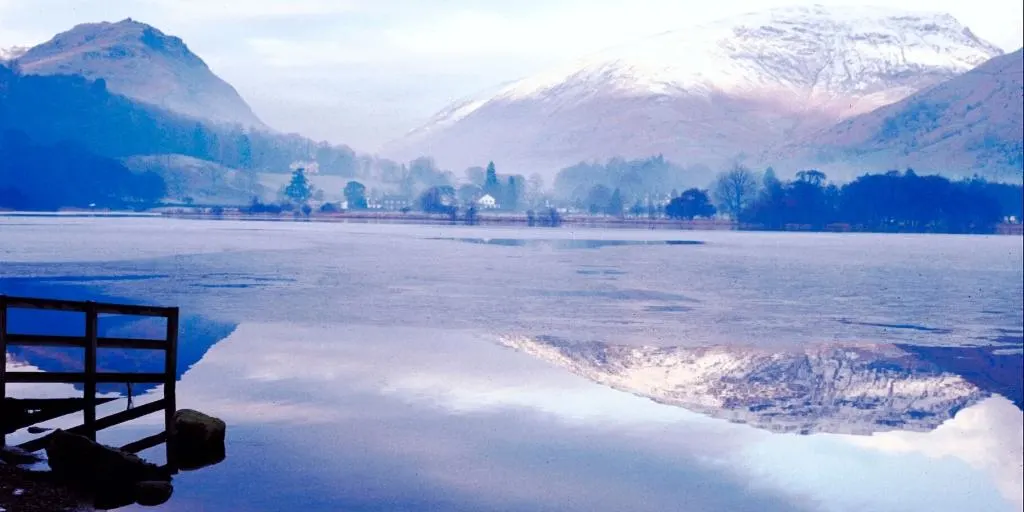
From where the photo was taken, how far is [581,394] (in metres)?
23.4

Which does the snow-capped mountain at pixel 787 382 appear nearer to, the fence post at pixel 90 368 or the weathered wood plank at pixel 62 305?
the weathered wood plank at pixel 62 305

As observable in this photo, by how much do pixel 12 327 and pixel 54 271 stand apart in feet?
62.4

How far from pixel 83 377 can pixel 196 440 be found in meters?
2.19

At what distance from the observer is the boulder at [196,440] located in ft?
53.1

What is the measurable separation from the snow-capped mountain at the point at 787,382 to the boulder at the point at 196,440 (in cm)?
983

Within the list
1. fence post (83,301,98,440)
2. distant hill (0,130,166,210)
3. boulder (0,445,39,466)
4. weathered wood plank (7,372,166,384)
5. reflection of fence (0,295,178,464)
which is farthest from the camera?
distant hill (0,130,166,210)

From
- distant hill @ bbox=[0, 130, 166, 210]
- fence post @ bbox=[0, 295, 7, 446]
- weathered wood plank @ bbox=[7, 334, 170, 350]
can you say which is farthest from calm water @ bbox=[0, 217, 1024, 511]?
distant hill @ bbox=[0, 130, 166, 210]

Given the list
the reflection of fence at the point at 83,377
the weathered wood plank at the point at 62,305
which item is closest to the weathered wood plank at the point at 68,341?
the reflection of fence at the point at 83,377

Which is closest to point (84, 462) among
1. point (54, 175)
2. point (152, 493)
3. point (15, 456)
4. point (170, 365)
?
point (152, 493)

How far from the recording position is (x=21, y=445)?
52.6 ft

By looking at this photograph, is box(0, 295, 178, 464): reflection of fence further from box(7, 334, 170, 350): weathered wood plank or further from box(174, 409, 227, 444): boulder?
box(174, 409, 227, 444): boulder

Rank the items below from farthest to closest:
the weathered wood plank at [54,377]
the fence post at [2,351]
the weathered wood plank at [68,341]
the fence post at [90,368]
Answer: the weathered wood plank at [54,377], the fence post at [90,368], the weathered wood plank at [68,341], the fence post at [2,351]

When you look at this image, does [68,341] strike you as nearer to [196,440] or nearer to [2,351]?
[2,351]

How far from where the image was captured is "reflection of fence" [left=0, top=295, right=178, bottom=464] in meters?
16.1
